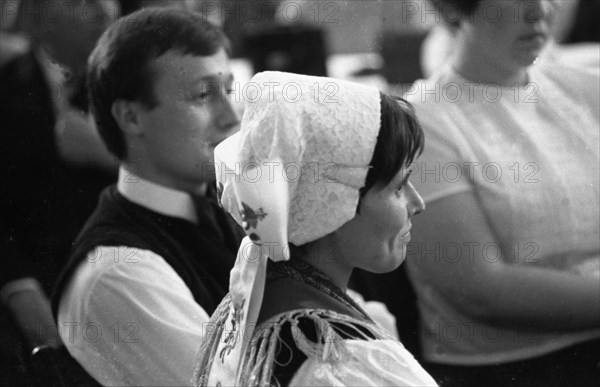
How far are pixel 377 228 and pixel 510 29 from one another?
789 millimetres

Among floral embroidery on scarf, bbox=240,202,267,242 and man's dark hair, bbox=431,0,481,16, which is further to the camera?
man's dark hair, bbox=431,0,481,16

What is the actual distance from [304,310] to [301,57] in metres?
1.26

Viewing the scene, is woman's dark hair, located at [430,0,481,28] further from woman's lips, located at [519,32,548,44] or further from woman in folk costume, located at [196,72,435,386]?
woman in folk costume, located at [196,72,435,386]

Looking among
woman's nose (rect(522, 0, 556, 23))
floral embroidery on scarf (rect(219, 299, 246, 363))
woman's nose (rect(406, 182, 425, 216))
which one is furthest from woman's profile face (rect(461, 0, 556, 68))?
floral embroidery on scarf (rect(219, 299, 246, 363))

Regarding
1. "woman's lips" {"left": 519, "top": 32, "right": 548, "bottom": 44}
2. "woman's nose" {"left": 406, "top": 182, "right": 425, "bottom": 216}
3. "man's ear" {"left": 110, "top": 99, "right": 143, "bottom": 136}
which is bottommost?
"woman's lips" {"left": 519, "top": 32, "right": 548, "bottom": 44}

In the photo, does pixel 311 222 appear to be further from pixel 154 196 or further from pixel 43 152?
pixel 43 152

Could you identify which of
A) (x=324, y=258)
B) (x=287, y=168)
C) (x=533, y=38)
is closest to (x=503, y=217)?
(x=533, y=38)

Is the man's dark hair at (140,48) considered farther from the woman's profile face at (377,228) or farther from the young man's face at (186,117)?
the woman's profile face at (377,228)

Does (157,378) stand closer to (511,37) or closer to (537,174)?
(537,174)

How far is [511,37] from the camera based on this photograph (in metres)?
1.96

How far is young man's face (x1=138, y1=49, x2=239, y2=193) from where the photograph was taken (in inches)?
69.7

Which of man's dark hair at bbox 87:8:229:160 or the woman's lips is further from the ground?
man's dark hair at bbox 87:8:229:160

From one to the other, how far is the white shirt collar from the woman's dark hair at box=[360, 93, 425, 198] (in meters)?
0.58

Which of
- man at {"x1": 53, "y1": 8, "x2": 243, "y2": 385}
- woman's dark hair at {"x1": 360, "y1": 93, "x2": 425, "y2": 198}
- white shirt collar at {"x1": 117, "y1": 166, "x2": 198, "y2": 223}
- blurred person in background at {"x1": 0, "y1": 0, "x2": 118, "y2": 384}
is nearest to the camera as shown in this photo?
woman's dark hair at {"x1": 360, "y1": 93, "x2": 425, "y2": 198}
